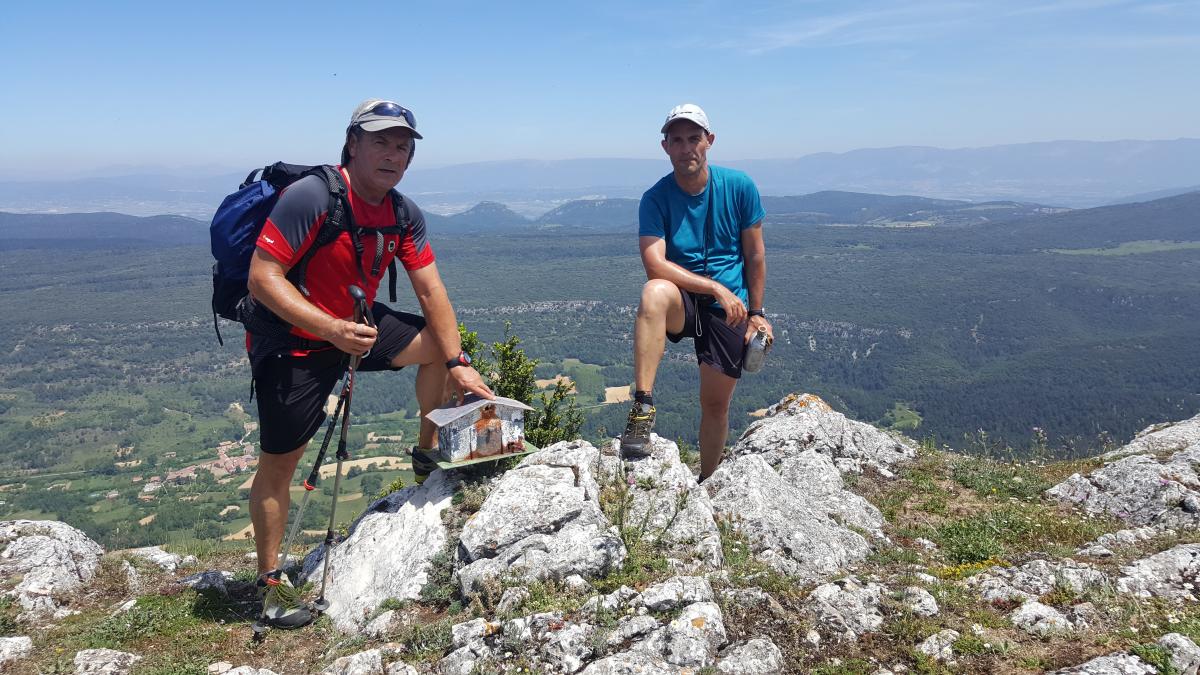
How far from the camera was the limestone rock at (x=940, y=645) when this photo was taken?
162 inches

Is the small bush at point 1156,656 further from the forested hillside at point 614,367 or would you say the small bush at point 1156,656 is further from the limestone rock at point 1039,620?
the forested hillside at point 614,367

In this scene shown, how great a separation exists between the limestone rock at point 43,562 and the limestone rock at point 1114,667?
26.1 ft

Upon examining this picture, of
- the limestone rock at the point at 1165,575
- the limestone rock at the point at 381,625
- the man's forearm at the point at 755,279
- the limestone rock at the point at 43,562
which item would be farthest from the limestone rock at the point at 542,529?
the limestone rock at the point at 43,562

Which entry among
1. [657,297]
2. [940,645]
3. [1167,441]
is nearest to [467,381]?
[657,297]

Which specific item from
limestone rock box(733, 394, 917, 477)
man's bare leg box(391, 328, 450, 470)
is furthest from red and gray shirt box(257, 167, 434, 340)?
limestone rock box(733, 394, 917, 477)

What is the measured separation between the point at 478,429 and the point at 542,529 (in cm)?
125

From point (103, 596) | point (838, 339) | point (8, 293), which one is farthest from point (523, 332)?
point (8, 293)

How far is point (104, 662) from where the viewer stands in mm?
4812

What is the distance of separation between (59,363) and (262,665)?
17017 cm

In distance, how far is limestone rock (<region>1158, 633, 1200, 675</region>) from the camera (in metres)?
3.64

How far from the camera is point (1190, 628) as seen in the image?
4.00 m

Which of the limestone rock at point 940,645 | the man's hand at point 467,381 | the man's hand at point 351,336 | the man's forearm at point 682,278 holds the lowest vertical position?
the limestone rock at point 940,645

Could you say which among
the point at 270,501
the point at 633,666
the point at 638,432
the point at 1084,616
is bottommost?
the point at 633,666

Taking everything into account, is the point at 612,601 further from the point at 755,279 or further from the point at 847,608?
the point at 755,279
